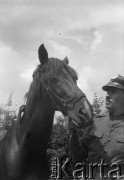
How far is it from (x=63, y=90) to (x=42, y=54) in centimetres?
56

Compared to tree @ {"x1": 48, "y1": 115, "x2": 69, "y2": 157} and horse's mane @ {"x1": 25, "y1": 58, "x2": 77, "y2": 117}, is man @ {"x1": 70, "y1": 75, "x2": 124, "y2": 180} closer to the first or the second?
horse's mane @ {"x1": 25, "y1": 58, "x2": 77, "y2": 117}

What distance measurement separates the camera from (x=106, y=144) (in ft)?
12.4

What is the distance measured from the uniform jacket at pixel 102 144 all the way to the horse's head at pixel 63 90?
48cm

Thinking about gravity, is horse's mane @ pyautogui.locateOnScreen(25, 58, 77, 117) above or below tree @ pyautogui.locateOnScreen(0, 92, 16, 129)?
below

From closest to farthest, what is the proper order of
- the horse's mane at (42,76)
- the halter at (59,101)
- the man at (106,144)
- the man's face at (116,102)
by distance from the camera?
the halter at (59,101)
the horse's mane at (42,76)
the man at (106,144)
the man's face at (116,102)

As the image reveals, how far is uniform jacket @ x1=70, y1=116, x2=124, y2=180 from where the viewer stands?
363 cm

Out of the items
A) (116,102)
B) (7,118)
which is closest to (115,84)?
(116,102)

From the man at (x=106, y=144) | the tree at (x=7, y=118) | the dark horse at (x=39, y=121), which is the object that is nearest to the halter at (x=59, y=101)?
the dark horse at (x=39, y=121)

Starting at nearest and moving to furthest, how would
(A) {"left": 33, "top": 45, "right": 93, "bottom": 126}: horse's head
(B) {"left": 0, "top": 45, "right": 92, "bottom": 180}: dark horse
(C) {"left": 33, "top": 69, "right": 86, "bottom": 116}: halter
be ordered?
(A) {"left": 33, "top": 45, "right": 93, "bottom": 126}: horse's head < (C) {"left": 33, "top": 69, "right": 86, "bottom": 116}: halter < (B) {"left": 0, "top": 45, "right": 92, "bottom": 180}: dark horse

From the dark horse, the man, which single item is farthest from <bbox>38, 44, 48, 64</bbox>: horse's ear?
the man

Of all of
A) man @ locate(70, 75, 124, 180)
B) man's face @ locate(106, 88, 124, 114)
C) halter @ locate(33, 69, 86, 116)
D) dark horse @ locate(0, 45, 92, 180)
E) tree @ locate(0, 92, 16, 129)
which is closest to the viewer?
halter @ locate(33, 69, 86, 116)

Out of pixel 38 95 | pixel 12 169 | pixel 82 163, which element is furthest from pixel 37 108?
pixel 82 163

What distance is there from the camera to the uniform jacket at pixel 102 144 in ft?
11.9

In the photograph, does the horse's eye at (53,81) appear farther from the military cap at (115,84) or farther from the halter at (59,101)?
the military cap at (115,84)
